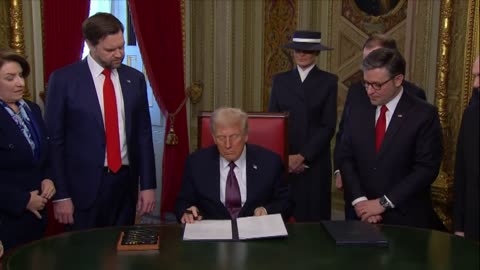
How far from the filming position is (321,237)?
2314mm

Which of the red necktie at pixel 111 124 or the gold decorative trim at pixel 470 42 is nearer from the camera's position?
the red necktie at pixel 111 124

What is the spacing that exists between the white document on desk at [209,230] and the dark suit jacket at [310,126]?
5.06 feet

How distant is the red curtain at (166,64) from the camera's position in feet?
17.1

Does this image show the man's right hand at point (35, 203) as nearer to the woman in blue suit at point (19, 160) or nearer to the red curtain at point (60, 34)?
the woman in blue suit at point (19, 160)

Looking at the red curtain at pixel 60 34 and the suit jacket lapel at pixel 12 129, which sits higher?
the red curtain at pixel 60 34

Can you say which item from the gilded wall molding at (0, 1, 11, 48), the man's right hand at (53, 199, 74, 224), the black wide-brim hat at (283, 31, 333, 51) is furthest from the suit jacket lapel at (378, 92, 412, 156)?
the gilded wall molding at (0, 1, 11, 48)

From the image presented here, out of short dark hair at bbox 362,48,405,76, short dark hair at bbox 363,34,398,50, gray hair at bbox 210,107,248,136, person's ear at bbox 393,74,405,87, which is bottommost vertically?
gray hair at bbox 210,107,248,136

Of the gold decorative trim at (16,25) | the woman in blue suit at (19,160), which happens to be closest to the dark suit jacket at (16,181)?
the woman in blue suit at (19,160)

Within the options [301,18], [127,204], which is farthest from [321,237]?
[301,18]

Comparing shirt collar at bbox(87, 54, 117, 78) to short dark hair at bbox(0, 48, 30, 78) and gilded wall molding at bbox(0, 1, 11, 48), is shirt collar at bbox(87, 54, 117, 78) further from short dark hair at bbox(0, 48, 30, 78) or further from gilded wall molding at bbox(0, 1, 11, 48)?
gilded wall molding at bbox(0, 1, 11, 48)

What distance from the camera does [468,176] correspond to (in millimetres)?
2309

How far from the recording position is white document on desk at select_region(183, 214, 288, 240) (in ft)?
7.48

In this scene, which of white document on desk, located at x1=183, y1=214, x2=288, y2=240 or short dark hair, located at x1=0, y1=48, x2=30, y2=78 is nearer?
white document on desk, located at x1=183, y1=214, x2=288, y2=240

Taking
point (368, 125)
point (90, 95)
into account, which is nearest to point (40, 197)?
point (90, 95)
